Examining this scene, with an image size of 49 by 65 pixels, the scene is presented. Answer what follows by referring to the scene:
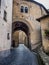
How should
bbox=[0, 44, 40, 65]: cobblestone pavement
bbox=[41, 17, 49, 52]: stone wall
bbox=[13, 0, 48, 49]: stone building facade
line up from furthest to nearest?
bbox=[13, 0, 48, 49]: stone building facade, bbox=[41, 17, 49, 52]: stone wall, bbox=[0, 44, 40, 65]: cobblestone pavement

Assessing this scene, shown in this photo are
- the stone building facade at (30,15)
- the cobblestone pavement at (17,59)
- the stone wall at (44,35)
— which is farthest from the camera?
the stone building facade at (30,15)

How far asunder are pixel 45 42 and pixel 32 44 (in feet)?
20.1

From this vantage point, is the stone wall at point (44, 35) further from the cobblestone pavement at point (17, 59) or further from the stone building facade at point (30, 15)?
the stone building facade at point (30, 15)

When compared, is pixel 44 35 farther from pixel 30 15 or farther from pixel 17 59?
pixel 30 15

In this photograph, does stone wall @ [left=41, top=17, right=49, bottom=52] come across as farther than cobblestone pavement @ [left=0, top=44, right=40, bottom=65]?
Yes

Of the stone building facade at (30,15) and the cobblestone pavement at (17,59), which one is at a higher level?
the stone building facade at (30,15)

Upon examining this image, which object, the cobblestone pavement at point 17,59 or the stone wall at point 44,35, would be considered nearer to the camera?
the cobblestone pavement at point 17,59

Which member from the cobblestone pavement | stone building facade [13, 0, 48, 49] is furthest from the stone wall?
stone building facade [13, 0, 48, 49]

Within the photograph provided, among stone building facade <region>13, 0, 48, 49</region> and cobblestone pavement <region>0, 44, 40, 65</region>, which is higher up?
stone building facade <region>13, 0, 48, 49</region>

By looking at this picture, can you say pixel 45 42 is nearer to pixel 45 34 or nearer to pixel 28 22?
pixel 45 34

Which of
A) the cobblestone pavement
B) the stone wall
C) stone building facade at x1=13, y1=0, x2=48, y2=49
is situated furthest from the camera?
stone building facade at x1=13, y1=0, x2=48, y2=49

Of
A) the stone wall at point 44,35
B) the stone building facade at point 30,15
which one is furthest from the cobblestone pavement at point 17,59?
the stone building facade at point 30,15

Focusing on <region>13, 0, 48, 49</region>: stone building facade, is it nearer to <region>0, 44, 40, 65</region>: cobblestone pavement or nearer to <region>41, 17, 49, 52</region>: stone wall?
<region>41, 17, 49, 52</region>: stone wall

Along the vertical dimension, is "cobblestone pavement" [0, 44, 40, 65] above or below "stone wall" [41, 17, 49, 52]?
below
